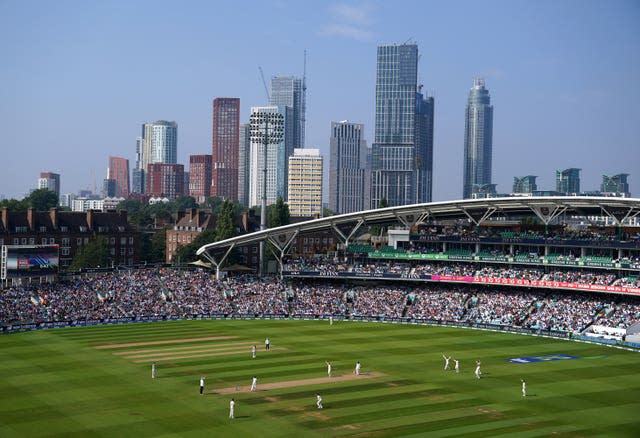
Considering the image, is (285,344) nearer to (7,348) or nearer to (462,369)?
(462,369)

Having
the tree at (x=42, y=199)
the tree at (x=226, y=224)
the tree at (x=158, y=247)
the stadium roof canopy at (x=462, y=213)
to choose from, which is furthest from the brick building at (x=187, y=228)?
the stadium roof canopy at (x=462, y=213)

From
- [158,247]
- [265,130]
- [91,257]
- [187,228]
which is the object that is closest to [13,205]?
[158,247]

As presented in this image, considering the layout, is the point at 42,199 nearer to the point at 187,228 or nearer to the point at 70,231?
the point at 187,228

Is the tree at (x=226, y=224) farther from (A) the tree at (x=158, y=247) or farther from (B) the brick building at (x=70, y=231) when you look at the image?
(A) the tree at (x=158, y=247)

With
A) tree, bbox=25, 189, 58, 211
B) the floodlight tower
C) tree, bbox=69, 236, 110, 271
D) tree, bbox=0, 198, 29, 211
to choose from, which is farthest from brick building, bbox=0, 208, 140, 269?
tree, bbox=25, 189, 58, 211

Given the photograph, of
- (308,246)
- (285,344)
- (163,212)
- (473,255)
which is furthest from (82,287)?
(163,212)

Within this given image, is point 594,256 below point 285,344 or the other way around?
the other way around
